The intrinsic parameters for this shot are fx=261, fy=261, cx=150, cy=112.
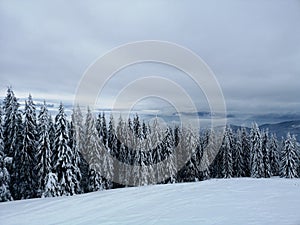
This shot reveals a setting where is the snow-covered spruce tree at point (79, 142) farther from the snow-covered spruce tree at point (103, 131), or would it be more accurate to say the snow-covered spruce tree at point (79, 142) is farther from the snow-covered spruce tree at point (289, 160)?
the snow-covered spruce tree at point (289, 160)

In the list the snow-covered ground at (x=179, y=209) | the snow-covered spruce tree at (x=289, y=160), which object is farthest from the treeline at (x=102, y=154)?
the snow-covered ground at (x=179, y=209)

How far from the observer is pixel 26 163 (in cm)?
3209

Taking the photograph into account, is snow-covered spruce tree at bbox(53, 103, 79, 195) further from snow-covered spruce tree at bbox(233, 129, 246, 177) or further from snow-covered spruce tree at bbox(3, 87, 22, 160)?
snow-covered spruce tree at bbox(233, 129, 246, 177)

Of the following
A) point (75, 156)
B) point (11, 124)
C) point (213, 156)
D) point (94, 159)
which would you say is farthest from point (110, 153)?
point (213, 156)

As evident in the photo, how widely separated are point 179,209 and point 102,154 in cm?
3241

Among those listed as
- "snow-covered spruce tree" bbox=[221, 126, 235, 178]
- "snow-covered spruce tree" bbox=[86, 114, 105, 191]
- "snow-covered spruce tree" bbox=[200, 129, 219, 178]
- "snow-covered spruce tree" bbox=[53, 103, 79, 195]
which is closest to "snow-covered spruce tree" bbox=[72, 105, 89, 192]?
"snow-covered spruce tree" bbox=[86, 114, 105, 191]

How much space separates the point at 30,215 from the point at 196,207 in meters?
6.69

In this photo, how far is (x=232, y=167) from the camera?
→ 5403cm

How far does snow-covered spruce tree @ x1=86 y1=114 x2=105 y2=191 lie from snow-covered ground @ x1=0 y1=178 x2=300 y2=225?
25771 mm

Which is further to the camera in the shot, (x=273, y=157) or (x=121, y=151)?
(x=273, y=157)

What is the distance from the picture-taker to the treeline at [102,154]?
31.4 meters

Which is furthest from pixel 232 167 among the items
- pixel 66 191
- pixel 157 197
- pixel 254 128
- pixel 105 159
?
pixel 157 197

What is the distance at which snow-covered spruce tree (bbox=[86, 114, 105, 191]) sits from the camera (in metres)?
38.1

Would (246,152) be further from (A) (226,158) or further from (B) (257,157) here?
(B) (257,157)
